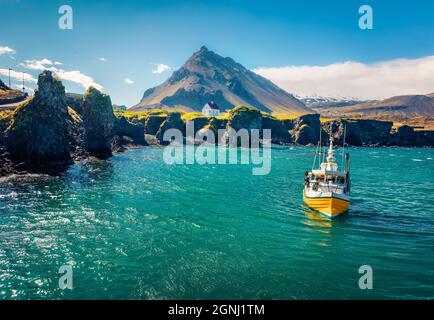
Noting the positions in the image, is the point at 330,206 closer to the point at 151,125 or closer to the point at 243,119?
the point at 243,119

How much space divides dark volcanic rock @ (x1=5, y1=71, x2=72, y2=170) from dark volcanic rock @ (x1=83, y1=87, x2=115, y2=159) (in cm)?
2290

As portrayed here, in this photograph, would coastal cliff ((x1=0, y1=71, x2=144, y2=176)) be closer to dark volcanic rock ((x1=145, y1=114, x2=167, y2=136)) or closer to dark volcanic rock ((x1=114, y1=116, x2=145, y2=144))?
dark volcanic rock ((x1=114, y1=116, x2=145, y2=144))

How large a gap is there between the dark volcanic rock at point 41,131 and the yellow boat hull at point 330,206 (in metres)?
62.2

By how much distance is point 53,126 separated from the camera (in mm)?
76000

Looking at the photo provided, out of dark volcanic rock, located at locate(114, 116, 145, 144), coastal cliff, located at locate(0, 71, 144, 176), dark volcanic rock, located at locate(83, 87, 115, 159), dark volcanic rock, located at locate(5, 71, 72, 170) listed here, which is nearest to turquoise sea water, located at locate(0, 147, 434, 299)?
coastal cliff, located at locate(0, 71, 144, 176)

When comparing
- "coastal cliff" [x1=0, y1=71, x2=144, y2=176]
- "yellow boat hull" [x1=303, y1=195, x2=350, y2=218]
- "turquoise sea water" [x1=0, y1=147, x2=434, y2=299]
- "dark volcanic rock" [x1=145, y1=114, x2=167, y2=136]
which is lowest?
"turquoise sea water" [x1=0, y1=147, x2=434, y2=299]

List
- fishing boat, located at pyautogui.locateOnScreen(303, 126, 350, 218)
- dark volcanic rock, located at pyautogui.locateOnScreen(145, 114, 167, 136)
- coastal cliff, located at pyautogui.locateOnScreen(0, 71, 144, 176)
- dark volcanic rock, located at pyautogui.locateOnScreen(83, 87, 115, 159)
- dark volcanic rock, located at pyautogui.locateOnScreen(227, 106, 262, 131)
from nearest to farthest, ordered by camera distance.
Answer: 1. fishing boat, located at pyautogui.locateOnScreen(303, 126, 350, 218)
2. coastal cliff, located at pyautogui.locateOnScreen(0, 71, 144, 176)
3. dark volcanic rock, located at pyautogui.locateOnScreen(83, 87, 115, 159)
4. dark volcanic rock, located at pyautogui.locateOnScreen(227, 106, 262, 131)
5. dark volcanic rock, located at pyautogui.locateOnScreen(145, 114, 167, 136)

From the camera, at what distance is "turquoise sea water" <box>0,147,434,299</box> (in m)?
23.6

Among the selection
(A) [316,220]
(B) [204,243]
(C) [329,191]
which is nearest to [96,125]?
(B) [204,243]

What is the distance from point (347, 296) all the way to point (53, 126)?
7575cm

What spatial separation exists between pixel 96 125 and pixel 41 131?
32529 mm

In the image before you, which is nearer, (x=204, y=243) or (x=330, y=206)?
(x=204, y=243)

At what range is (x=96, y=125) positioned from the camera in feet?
346
